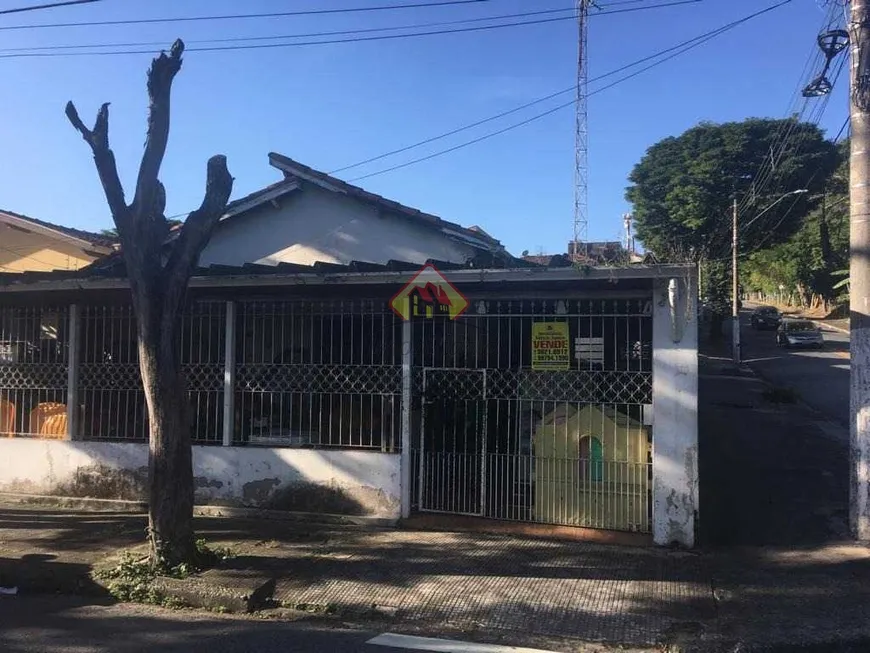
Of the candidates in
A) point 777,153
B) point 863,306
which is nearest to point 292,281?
point 863,306

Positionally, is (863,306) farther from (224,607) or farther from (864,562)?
(224,607)

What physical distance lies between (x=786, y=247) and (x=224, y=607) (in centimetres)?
5353

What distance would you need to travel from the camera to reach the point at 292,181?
1184cm

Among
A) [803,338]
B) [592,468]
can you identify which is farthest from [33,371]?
[803,338]

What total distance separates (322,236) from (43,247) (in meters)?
7.66

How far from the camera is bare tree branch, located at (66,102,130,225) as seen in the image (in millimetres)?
5703

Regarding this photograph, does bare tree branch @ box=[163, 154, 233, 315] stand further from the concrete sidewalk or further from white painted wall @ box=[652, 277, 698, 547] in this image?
white painted wall @ box=[652, 277, 698, 547]

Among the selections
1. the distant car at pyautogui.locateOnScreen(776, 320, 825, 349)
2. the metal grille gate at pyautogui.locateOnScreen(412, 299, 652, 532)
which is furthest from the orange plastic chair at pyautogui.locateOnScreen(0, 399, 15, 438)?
the distant car at pyautogui.locateOnScreen(776, 320, 825, 349)

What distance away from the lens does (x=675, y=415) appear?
21.6ft

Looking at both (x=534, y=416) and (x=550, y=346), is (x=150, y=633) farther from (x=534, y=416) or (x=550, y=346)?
(x=550, y=346)

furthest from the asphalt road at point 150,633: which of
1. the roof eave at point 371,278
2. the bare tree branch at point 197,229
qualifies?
the roof eave at point 371,278

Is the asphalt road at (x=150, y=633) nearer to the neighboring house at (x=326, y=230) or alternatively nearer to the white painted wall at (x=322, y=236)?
the neighboring house at (x=326, y=230)

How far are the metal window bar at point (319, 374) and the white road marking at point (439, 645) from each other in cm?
317


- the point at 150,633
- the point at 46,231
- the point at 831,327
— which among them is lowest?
the point at 150,633
